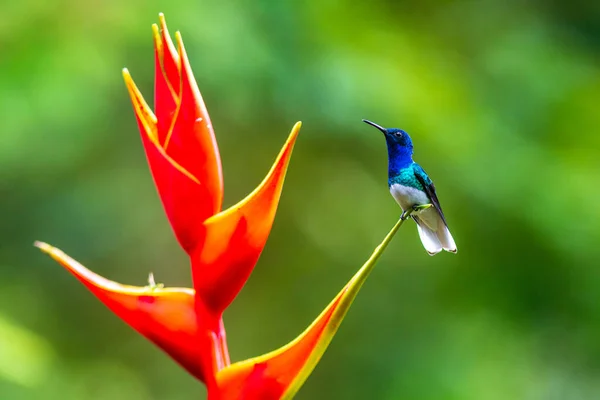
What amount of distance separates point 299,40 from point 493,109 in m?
0.56

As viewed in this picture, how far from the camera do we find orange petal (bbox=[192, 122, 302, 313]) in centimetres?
65

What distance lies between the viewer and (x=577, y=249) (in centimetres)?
197

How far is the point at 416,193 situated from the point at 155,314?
278 mm

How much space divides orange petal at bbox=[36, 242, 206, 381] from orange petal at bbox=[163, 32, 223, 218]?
3.2 inches

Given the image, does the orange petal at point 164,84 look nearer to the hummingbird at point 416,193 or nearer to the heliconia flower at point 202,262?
the heliconia flower at point 202,262

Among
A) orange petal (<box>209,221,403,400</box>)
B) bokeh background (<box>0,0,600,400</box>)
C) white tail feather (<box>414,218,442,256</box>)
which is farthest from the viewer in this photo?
bokeh background (<box>0,0,600,400</box>)

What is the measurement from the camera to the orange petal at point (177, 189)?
2.13ft

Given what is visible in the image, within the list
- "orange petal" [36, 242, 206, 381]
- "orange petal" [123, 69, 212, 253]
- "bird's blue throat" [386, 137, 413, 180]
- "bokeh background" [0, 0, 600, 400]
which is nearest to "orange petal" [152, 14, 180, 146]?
"orange petal" [123, 69, 212, 253]

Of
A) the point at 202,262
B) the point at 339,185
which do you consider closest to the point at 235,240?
the point at 202,262

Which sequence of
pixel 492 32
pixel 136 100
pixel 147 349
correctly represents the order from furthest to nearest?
1. pixel 147 349
2. pixel 492 32
3. pixel 136 100

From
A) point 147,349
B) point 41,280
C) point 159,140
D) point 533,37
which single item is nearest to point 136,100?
point 159,140

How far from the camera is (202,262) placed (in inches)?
26.1

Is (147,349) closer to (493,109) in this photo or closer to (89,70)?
(89,70)

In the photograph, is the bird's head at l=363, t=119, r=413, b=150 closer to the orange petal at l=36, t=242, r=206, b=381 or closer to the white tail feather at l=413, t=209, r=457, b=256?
the white tail feather at l=413, t=209, r=457, b=256
